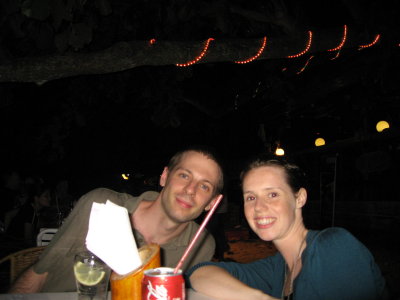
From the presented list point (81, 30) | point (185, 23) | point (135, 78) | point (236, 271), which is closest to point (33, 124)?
point (135, 78)

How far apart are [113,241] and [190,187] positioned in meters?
1.27

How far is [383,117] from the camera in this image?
8.36 metres

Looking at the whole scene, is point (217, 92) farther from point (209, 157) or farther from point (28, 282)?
point (28, 282)

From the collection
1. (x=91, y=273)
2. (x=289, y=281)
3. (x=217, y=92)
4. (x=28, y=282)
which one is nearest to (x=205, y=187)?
(x=289, y=281)

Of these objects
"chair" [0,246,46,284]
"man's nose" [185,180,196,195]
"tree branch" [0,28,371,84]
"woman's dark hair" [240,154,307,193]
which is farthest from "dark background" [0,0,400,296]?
"woman's dark hair" [240,154,307,193]

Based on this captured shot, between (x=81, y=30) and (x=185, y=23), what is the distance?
208 centimetres

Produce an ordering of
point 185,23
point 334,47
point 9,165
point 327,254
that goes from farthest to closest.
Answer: point 9,165 < point 185,23 < point 334,47 < point 327,254

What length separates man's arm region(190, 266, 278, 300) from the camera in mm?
1470

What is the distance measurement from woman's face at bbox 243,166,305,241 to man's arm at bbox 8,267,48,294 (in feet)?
3.86

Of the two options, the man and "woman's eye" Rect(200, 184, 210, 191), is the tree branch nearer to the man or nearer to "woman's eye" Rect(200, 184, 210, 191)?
the man

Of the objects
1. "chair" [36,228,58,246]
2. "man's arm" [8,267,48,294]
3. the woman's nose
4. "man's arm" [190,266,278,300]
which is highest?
the woman's nose

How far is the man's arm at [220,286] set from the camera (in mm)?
1470

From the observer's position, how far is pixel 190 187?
2254mm

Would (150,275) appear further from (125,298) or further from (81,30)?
(81,30)
